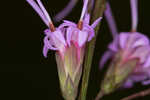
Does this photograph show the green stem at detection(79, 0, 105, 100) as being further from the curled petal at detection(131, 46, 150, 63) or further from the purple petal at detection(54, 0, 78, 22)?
the purple petal at detection(54, 0, 78, 22)

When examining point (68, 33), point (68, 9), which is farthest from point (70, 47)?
point (68, 9)

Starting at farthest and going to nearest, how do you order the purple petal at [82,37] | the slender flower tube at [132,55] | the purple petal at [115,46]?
1. the purple petal at [115,46]
2. the slender flower tube at [132,55]
3. the purple petal at [82,37]

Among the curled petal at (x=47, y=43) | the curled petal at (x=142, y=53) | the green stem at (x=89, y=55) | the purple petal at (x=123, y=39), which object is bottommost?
the curled petal at (x=142, y=53)

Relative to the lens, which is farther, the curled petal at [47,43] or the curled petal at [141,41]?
the curled petal at [141,41]

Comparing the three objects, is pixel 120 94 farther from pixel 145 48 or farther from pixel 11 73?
pixel 145 48

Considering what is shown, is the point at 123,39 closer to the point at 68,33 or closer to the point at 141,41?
the point at 141,41

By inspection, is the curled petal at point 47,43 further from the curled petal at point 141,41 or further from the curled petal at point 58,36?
the curled petal at point 141,41

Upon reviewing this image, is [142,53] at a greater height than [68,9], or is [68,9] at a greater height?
[68,9]

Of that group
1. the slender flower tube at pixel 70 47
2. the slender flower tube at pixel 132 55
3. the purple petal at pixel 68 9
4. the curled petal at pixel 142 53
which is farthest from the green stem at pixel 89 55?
the purple petal at pixel 68 9

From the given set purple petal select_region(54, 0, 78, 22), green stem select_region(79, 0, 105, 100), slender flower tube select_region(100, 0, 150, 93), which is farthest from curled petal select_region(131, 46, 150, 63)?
purple petal select_region(54, 0, 78, 22)

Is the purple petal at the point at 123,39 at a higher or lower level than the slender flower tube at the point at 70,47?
lower
